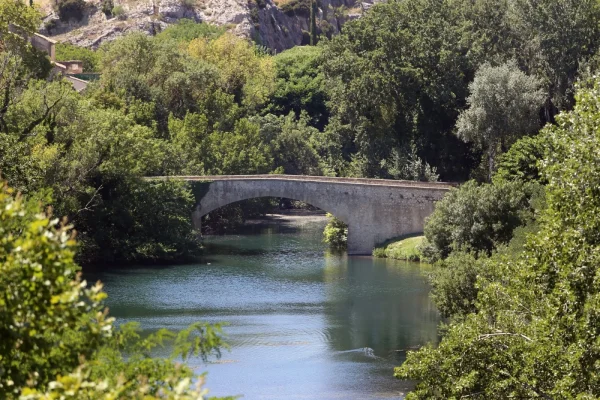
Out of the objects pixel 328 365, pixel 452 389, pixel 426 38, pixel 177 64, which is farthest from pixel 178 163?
pixel 452 389

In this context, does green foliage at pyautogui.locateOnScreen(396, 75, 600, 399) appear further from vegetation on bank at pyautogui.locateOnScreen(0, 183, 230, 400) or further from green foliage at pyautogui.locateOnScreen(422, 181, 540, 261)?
green foliage at pyautogui.locateOnScreen(422, 181, 540, 261)

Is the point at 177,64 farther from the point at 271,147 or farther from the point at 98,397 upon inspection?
the point at 98,397

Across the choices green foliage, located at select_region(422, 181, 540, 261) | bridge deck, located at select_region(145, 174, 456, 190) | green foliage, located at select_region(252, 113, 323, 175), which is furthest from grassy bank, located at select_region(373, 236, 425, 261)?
green foliage, located at select_region(252, 113, 323, 175)

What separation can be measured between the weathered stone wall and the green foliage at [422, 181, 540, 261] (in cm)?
889

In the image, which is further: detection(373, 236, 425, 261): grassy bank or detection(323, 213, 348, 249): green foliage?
detection(323, 213, 348, 249): green foliage

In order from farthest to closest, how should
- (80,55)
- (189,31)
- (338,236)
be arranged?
(189,31), (80,55), (338,236)

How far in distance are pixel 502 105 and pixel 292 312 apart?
51.5 ft

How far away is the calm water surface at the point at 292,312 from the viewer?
29.6 m

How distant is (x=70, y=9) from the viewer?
94188 mm

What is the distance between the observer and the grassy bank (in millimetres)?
48406

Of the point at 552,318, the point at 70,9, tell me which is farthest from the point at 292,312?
the point at 70,9

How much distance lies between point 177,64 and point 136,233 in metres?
17.3

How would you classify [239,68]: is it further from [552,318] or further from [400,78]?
[552,318]

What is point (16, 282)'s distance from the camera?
1008 cm
